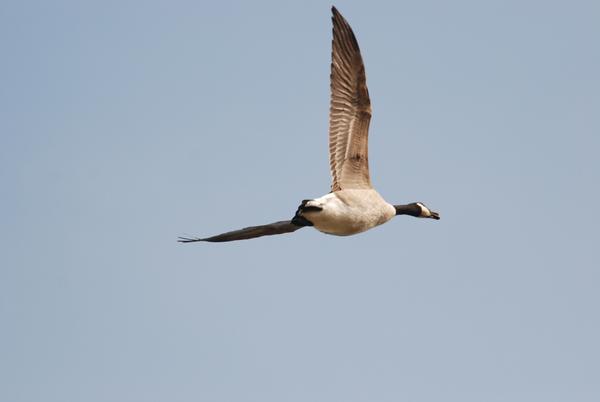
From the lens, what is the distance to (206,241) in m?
20.4

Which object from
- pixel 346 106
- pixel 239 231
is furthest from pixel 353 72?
pixel 239 231

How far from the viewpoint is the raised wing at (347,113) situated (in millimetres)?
18828

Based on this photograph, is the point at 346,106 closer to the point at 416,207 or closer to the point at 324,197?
the point at 324,197

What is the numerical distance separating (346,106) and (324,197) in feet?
5.32

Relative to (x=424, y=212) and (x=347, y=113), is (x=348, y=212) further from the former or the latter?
(x=424, y=212)

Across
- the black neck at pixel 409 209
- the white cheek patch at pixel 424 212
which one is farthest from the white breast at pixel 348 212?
the white cheek patch at pixel 424 212

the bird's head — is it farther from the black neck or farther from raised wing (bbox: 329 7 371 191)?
raised wing (bbox: 329 7 371 191)

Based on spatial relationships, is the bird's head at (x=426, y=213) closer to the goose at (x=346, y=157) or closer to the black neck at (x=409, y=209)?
the black neck at (x=409, y=209)

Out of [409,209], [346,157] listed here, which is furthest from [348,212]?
[409,209]

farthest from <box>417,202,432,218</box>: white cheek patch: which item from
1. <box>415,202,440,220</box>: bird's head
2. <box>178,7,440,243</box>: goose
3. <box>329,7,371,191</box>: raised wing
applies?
<box>329,7,371,191</box>: raised wing

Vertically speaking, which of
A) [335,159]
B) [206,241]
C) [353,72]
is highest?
[353,72]

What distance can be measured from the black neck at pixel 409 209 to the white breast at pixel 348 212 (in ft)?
5.96

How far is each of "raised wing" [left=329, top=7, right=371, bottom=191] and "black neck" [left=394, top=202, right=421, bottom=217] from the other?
2.27 meters

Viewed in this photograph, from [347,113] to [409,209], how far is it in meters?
3.44
